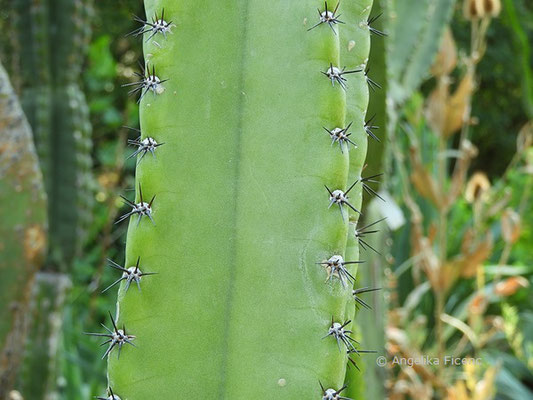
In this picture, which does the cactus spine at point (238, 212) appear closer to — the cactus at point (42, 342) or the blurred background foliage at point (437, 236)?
the blurred background foliage at point (437, 236)

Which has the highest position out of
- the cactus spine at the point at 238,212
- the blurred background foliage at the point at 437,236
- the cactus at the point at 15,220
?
the cactus spine at the point at 238,212

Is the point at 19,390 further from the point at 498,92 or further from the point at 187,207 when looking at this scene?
the point at 498,92

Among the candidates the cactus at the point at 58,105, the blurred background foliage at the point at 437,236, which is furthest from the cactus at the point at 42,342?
the cactus at the point at 58,105

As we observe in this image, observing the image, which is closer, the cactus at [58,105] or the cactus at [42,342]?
the cactus at [42,342]

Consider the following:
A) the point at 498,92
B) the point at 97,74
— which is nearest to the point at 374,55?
the point at 97,74

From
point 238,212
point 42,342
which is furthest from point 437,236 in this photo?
point 238,212

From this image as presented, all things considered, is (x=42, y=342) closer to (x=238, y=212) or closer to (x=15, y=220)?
(x=15, y=220)
